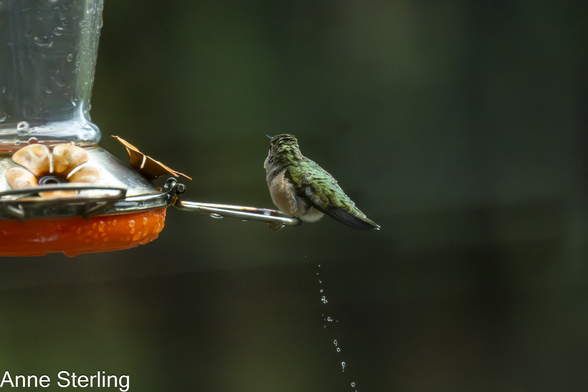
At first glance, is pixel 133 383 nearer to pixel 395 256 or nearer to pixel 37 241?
pixel 395 256

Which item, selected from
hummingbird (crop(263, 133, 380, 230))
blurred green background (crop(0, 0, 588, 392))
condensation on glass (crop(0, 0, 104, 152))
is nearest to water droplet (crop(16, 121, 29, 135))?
condensation on glass (crop(0, 0, 104, 152))

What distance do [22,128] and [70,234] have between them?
0.50 metres

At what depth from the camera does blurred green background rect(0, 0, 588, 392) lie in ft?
9.57

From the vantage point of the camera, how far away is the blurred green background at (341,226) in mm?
2916

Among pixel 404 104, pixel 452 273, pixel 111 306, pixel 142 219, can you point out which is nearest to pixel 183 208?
pixel 142 219

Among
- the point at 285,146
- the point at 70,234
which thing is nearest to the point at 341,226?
the point at 285,146

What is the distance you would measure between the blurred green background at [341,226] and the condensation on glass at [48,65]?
1.30 m

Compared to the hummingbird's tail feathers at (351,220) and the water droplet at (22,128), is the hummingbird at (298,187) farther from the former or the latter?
the water droplet at (22,128)

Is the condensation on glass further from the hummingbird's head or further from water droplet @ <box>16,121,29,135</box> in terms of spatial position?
the hummingbird's head

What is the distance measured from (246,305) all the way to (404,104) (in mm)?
1479

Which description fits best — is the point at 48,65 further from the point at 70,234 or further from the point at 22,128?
the point at 70,234

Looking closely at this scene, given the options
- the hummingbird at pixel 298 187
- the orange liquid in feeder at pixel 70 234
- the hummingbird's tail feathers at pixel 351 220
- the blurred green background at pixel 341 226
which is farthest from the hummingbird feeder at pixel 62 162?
the blurred green background at pixel 341 226

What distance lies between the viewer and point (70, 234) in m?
0.98

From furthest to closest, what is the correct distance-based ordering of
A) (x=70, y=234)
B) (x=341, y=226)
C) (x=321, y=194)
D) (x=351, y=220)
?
(x=341, y=226) → (x=321, y=194) → (x=351, y=220) → (x=70, y=234)
